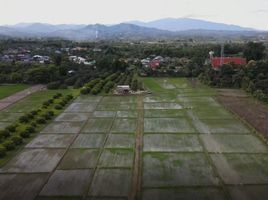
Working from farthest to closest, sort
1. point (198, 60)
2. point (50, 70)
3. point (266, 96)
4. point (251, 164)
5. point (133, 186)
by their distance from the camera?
1. point (198, 60)
2. point (50, 70)
3. point (266, 96)
4. point (251, 164)
5. point (133, 186)

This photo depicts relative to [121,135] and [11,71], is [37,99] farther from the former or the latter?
[11,71]

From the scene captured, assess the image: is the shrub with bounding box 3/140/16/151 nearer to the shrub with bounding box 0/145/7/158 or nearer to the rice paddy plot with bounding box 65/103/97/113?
the shrub with bounding box 0/145/7/158

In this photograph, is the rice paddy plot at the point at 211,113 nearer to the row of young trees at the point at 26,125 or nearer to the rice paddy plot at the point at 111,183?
the row of young trees at the point at 26,125

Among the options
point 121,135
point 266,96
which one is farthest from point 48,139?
point 266,96

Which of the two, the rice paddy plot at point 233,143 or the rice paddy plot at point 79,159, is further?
the rice paddy plot at point 233,143

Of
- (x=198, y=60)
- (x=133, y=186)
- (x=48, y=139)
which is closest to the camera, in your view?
(x=133, y=186)

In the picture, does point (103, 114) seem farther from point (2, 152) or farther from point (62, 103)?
point (2, 152)

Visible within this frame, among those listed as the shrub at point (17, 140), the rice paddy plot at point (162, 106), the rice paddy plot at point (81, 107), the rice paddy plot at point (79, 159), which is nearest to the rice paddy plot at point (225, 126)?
the rice paddy plot at point (162, 106)
